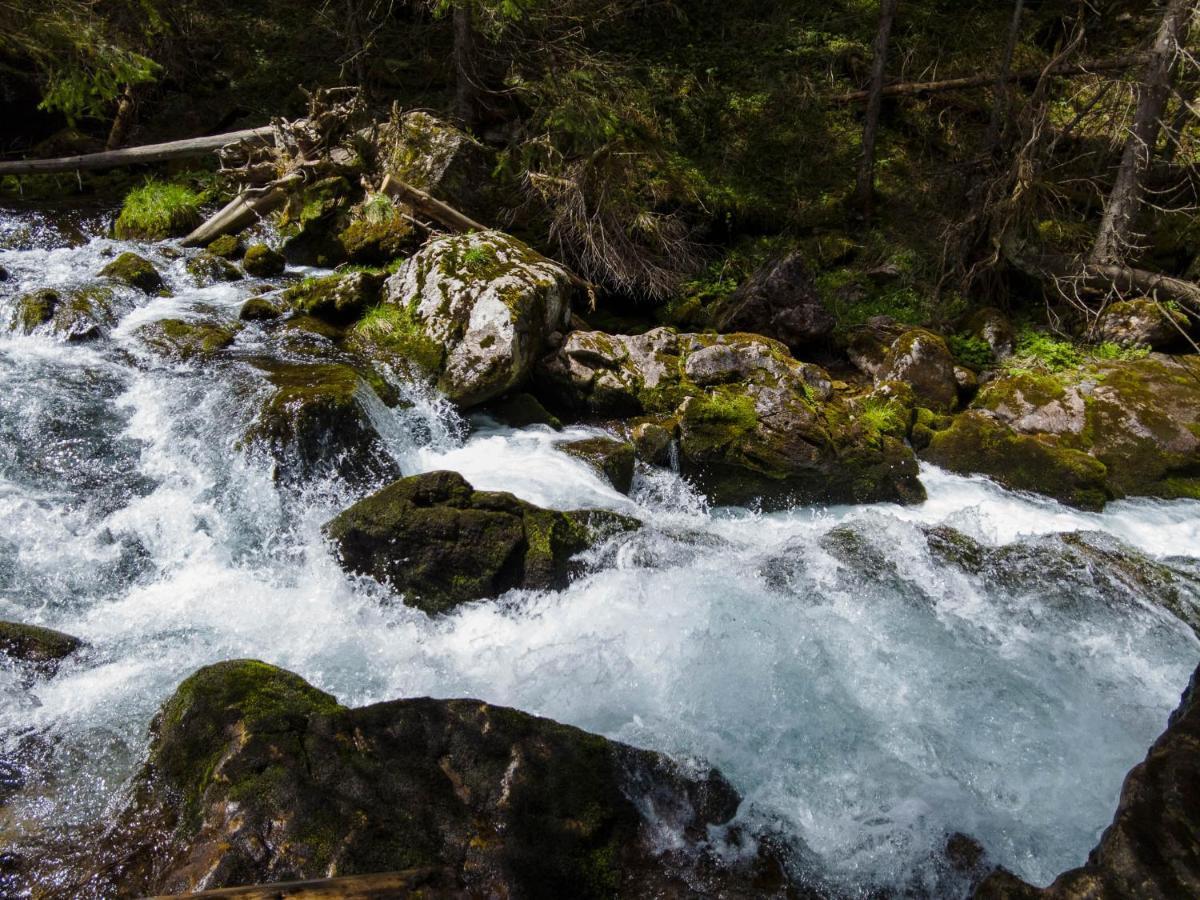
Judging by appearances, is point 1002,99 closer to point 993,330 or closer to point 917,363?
point 993,330

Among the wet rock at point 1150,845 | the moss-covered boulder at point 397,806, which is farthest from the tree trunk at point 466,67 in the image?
the wet rock at point 1150,845

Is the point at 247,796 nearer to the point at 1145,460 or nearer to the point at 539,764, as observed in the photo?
the point at 539,764

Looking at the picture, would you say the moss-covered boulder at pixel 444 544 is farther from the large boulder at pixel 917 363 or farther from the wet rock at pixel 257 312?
the large boulder at pixel 917 363

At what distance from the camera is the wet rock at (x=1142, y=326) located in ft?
31.0

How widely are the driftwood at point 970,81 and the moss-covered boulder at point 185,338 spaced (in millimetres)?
10701


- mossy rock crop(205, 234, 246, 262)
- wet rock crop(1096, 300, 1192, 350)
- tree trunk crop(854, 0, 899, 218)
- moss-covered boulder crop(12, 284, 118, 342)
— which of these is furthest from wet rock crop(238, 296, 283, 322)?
wet rock crop(1096, 300, 1192, 350)

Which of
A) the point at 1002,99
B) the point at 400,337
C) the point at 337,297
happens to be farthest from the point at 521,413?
the point at 1002,99

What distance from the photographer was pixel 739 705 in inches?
170

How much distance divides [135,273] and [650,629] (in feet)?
23.9

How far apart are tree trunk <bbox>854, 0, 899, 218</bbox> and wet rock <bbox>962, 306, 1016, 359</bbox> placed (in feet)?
9.78

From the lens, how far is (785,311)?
32.6ft

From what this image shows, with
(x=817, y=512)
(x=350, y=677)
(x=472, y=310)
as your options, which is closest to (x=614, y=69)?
(x=472, y=310)

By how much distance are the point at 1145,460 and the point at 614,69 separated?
9492 millimetres

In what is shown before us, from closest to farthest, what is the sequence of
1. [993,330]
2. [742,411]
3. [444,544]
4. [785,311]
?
[444,544] < [742,411] < [785,311] < [993,330]
